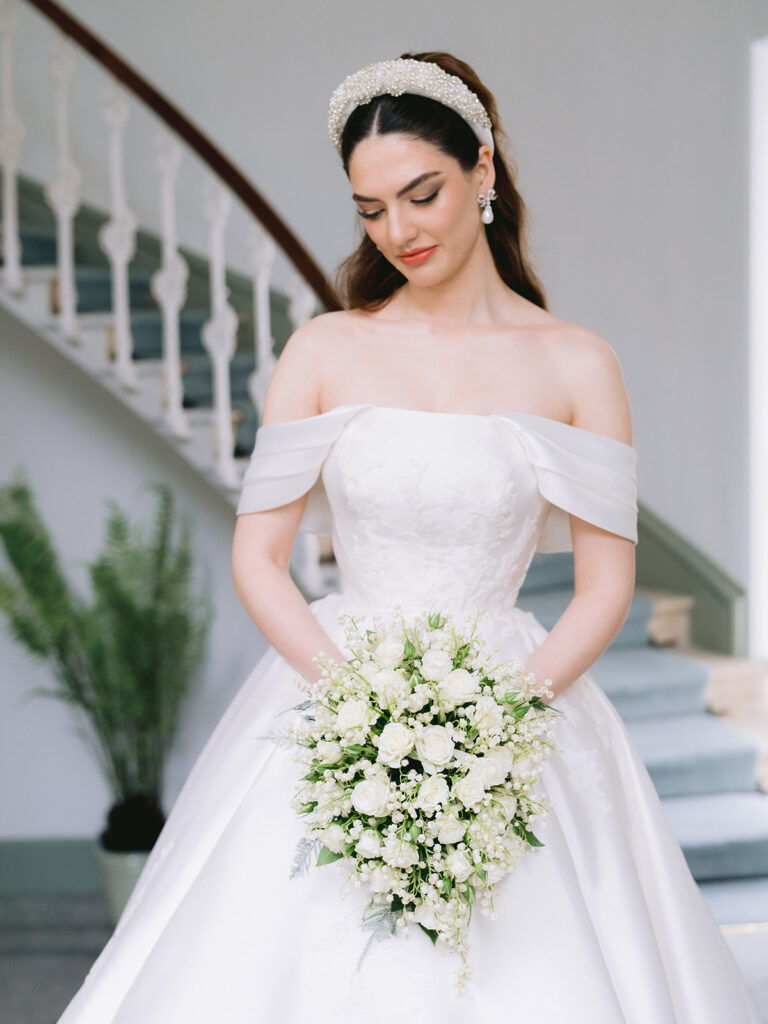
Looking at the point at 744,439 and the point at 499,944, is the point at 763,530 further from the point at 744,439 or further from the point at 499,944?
the point at 499,944

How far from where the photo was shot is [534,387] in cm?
173

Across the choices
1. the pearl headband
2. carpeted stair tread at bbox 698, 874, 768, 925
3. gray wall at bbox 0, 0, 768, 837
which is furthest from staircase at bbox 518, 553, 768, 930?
the pearl headband

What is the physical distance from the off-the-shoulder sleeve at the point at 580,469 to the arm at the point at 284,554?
37cm

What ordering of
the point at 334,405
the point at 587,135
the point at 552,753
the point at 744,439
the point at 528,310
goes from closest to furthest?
the point at 552,753 → the point at 334,405 → the point at 528,310 → the point at 744,439 → the point at 587,135

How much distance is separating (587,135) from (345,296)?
12.5 ft

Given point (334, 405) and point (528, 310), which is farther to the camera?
point (528, 310)

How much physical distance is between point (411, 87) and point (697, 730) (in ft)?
10.1

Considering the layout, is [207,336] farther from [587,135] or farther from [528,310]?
[587,135]

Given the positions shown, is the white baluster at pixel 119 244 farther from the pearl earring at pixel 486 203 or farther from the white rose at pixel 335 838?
the white rose at pixel 335 838

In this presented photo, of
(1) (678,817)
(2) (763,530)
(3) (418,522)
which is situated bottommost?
(1) (678,817)

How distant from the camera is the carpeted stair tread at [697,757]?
3781mm

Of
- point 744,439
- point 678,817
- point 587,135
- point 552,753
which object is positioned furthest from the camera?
point 587,135

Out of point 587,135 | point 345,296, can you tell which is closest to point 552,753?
point 345,296

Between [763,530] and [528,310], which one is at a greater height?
[528,310]
